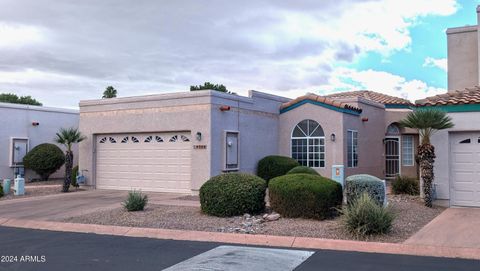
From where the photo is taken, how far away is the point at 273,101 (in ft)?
71.7

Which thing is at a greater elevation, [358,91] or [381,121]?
[358,91]

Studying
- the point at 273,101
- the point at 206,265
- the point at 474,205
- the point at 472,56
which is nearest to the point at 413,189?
the point at 474,205

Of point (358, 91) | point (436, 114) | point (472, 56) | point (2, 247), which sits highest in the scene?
point (472, 56)

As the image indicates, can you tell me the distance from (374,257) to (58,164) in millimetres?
20882

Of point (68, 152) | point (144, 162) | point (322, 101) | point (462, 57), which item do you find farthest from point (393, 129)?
point (68, 152)

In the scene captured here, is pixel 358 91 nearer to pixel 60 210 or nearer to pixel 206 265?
pixel 60 210

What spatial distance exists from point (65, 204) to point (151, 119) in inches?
202

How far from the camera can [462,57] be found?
28.1 m

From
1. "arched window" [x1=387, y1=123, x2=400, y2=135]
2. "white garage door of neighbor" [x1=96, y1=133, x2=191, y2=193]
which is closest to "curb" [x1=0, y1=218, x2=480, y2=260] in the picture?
"white garage door of neighbor" [x1=96, y1=133, x2=191, y2=193]

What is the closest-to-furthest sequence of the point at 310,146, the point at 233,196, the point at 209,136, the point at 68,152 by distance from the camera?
the point at 233,196 < the point at 209,136 < the point at 68,152 < the point at 310,146

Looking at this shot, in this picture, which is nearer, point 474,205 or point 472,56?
point 474,205

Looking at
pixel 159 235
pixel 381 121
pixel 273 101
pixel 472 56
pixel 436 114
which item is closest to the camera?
pixel 159 235

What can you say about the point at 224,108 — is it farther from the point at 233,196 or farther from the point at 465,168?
the point at 465,168

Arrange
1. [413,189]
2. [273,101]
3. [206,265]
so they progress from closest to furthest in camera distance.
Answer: [206,265] → [413,189] → [273,101]
